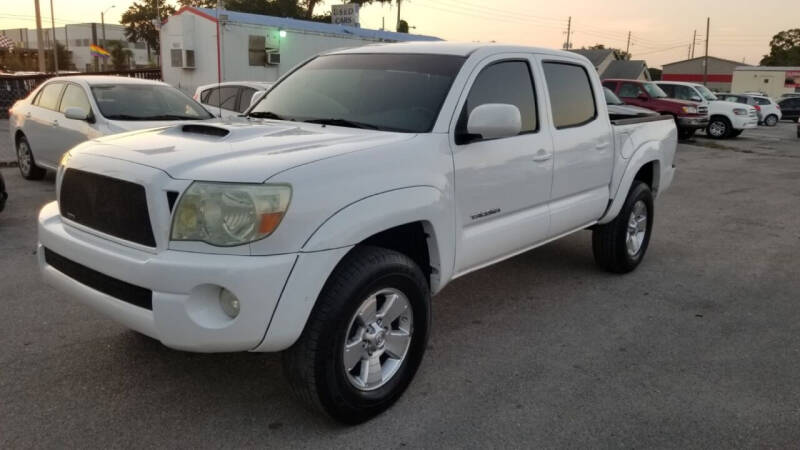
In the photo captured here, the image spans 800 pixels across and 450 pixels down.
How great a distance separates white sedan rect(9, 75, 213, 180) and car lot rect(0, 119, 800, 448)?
228 centimetres

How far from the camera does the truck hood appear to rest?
2694mm

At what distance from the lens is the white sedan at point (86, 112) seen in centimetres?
773

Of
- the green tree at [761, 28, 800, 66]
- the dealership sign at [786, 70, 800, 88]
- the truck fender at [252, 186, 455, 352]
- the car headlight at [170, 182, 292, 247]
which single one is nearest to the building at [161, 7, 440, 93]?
the truck fender at [252, 186, 455, 352]

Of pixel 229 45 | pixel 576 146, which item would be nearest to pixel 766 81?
pixel 229 45

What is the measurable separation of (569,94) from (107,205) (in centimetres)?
321

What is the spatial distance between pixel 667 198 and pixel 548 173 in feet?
21.4

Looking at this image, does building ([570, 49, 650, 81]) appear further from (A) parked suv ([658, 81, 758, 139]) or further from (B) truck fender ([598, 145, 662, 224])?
(B) truck fender ([598, 145, 662, 224])

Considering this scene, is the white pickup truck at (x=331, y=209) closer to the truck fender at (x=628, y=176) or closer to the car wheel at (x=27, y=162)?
the truck fender at (x=628, y=176)

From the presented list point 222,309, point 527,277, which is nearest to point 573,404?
Answer: point 222,309

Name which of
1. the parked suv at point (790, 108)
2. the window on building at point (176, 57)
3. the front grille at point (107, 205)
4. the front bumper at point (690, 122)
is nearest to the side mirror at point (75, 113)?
the front grille at point (107, 205)

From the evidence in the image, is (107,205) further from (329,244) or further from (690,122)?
(690,122)

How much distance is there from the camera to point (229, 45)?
20.6 metres

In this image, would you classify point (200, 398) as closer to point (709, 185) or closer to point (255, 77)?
point (709, 185)

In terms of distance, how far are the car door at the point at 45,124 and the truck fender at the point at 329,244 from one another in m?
7.00
